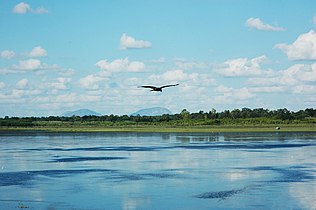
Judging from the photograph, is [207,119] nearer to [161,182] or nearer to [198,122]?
[198,122]

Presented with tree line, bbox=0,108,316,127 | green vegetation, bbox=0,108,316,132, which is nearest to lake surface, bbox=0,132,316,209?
green vegetation, bbox=0,108,316,132

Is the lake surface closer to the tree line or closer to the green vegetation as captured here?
the green vegetation

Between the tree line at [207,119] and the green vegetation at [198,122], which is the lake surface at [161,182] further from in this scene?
the tree line at [207,119]

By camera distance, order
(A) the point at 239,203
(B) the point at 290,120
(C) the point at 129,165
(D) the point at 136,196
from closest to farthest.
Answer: (A) the point at 239,203, (D) the point at 136,196, (C) the point at 129,165, (B) the point at 290,120

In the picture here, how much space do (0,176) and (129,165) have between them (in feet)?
30.1

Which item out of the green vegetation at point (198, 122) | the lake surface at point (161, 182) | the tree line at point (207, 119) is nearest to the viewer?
the lake surface at point (161, 182)

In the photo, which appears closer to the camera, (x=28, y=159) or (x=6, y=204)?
(x=6, y=204)

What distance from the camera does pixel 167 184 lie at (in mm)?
29719

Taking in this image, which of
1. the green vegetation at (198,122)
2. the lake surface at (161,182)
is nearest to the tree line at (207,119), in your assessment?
the green vegetation at (198,122)

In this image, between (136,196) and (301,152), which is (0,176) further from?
(301,152)

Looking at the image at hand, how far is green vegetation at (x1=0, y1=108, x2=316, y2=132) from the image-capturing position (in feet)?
397

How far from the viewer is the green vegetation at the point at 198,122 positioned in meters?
121

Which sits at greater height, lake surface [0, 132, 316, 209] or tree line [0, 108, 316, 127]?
tree line [0, 108, 316, 127]

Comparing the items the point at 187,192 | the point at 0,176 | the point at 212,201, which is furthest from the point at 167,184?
the point at 0,176
